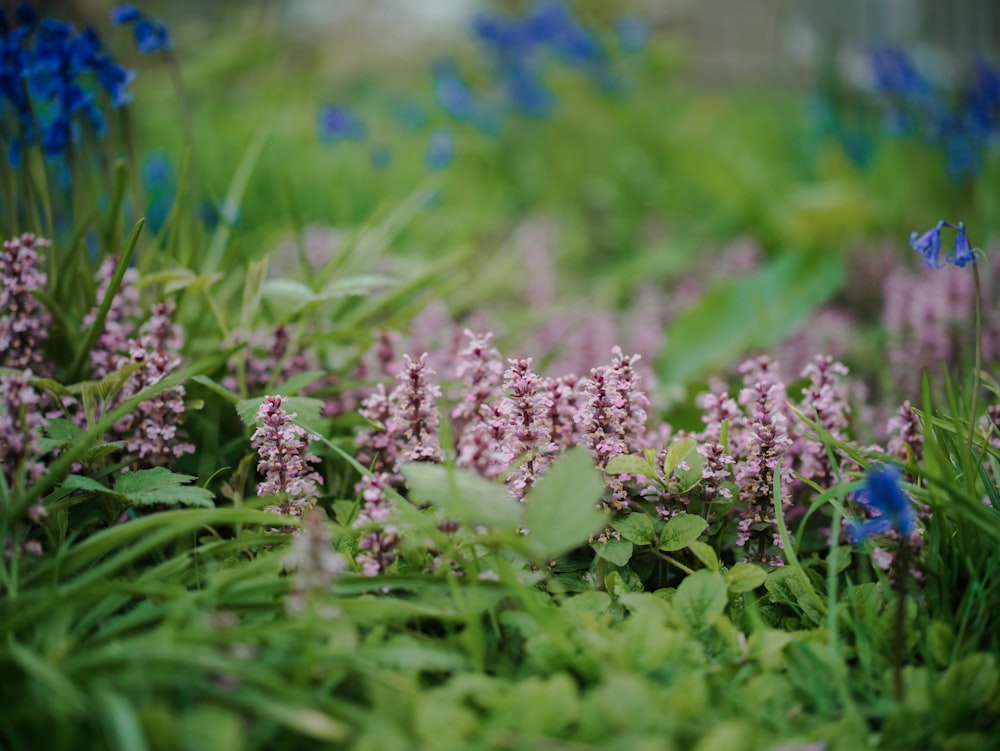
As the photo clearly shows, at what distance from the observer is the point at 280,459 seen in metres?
1.38

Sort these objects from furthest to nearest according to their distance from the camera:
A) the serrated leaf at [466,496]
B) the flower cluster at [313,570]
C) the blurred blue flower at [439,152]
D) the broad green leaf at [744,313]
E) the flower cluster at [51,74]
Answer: the blurred blue flower at [439,152], the broad green leaf at [744,313], the flower cluster at [51,74], the serrated leaf at [466,496], the flower cluster at [313,570]

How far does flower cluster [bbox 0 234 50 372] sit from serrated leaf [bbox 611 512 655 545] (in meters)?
1.17

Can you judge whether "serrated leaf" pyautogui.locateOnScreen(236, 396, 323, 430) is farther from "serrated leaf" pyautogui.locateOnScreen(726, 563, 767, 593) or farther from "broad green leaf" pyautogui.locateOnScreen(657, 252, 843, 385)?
Answer: "broad green leaf" pyautogui.locateOnScreen(657, 252, 843, 385)

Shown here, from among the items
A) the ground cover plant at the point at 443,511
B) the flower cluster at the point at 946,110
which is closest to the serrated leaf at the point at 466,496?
the ground cover plant at the point at 443,511

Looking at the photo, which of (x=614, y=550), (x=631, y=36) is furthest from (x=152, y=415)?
(x=631, y=36)

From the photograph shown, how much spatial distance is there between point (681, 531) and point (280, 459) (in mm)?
655

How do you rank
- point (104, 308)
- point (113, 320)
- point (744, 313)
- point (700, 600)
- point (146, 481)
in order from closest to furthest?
point (700, 600) < point (146, 481) < point (104, 308) < point (113, 320) < point (744, 313)

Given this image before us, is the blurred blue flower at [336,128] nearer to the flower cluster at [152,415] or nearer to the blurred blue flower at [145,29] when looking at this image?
the blurred blue flower at [145,29]

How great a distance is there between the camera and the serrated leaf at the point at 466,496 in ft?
3.64

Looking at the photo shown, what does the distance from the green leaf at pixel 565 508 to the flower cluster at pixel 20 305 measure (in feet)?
3.56

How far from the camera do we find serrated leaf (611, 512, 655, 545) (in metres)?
1.38

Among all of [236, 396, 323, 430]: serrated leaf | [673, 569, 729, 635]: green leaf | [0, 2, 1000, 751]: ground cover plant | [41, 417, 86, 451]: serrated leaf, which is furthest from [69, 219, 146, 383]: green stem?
[673, 569, 729, 635]: green leaf

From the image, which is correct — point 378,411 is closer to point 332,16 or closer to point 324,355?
point 324,355

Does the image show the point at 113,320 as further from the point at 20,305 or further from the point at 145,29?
the point at 145,29
